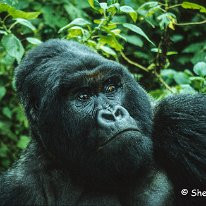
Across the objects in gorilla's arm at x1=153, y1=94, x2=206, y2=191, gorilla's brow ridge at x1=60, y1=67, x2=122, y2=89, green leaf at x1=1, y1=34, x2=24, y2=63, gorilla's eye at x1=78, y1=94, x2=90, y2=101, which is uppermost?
gorilla's brow ridge at x1=60, y1=67, x2=122, y2=89

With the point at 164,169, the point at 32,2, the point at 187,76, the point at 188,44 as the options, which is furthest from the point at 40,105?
the point at 188,44

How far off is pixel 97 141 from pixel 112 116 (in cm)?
21

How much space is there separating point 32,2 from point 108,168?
353cm

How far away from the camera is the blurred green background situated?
5.00 meters

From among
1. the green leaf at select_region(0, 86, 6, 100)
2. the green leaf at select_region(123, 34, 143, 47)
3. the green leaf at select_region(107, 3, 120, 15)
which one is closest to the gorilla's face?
the green leaf at select_region(107, 3, 120, 15)

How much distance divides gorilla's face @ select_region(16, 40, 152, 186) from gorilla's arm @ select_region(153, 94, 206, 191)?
16 cm

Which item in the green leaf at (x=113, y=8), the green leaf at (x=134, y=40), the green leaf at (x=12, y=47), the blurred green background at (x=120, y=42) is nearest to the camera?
the green leaf at (x=113, y=8)

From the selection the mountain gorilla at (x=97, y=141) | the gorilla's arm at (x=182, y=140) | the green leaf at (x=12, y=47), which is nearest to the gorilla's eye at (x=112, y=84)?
the mountain gorilla at (x=97, y=141)

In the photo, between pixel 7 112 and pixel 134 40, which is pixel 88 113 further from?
pixel 7 112

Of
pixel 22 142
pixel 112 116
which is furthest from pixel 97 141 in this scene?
pixel 22 142

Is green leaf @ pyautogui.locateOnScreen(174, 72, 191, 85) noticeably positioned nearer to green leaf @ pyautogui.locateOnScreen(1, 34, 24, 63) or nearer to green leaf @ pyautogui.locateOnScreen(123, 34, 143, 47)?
green leaf @ pyautogui.locateOnScreen(123, 34, 143, 47)

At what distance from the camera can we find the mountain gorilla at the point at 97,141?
3.58 meters

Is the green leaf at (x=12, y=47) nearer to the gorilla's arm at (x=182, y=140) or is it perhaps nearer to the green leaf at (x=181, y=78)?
the gorilla's arm at (x=182, y=140)

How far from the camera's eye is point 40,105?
3.81m
